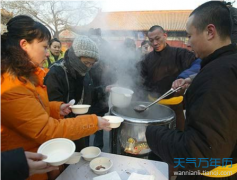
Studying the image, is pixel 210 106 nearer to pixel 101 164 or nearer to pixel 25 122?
pixel 101 164

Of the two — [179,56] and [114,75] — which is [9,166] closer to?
[114,75]

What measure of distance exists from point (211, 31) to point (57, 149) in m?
1.48

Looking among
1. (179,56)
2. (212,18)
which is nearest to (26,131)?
(212,18)

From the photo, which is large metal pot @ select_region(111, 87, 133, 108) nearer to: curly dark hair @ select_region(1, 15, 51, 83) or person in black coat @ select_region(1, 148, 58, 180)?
curly dark hair @ select_region(1, 15, 51, 83)

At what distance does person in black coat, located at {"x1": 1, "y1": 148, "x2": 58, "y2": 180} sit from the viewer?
92cm

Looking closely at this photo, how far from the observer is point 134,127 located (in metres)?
2.21

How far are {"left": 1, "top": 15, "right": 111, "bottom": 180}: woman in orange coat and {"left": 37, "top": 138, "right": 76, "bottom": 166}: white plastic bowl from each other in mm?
73

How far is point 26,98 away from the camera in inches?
45.7

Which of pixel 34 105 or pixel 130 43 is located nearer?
pixel 34 105

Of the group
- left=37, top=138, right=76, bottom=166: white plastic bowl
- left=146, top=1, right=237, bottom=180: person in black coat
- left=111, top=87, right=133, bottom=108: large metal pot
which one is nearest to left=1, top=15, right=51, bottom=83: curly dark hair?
left=37, top=138, right=76, bottom=166: white plastic bowl

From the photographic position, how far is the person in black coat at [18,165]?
92 centimetres

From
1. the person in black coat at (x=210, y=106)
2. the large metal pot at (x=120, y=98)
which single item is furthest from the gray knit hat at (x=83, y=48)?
the person in black coat at (x=210, y=106)

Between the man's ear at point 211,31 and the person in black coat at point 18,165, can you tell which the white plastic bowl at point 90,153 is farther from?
the man's ear at point 211,31

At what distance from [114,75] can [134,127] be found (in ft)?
6.40
